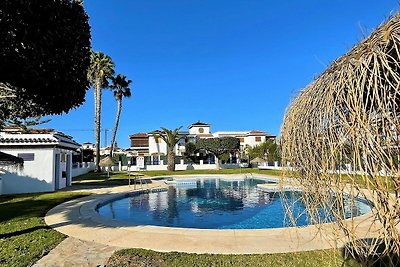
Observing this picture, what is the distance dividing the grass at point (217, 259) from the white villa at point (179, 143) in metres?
39.7

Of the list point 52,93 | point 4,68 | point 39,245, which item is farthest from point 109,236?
point 4,68

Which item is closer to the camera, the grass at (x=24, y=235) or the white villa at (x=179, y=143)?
the grass at (x=24, y=235)

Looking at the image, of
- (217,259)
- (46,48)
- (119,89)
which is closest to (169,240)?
(217,259)

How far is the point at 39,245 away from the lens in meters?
7.40

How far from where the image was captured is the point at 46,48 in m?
6.05

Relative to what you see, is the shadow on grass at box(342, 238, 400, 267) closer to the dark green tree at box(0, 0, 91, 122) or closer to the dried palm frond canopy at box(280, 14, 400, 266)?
the dried palm frond canopy at box(280, 14, 400, 266)

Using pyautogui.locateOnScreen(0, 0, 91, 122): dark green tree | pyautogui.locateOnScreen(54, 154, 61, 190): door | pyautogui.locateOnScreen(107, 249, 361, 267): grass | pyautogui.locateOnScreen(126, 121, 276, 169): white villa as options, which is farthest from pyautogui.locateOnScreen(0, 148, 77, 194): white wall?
pyautogui.locateOnScreen(126, 121, 276, 169): white villa

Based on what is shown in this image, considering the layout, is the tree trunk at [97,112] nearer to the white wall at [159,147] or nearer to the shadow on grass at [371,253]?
the white wall at [159,147]

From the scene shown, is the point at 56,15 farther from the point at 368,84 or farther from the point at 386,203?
the point at 386,203

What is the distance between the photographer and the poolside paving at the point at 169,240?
22.6 ft

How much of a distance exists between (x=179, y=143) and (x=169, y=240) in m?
51.2

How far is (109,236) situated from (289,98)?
7020 mm

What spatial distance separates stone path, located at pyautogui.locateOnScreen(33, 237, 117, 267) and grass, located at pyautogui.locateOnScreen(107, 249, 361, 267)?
35 centimetres

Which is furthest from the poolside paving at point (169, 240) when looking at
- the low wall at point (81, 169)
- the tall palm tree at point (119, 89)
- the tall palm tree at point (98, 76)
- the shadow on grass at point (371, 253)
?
the tall palm tree at point (119, 89)
